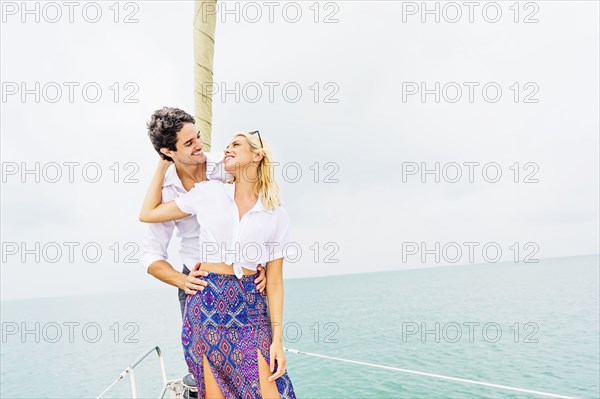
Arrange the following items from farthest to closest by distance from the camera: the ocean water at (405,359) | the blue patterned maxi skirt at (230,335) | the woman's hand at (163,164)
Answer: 1. the ocean water at (405,359)
2. the woman's hand at (163,164)
3. the blue patterned maxi skirt at (230,335)

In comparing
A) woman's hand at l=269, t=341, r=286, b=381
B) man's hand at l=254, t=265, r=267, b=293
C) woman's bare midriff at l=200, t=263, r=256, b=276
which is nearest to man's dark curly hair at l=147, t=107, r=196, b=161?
woman's bare midriff at l=200, t=263, r=256, b=276

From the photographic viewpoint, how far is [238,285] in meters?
1.85

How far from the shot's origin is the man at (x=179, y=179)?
6.48 feet

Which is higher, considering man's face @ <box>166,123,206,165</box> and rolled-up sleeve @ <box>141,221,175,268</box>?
man's face @ <box>166,123,206,165</box>

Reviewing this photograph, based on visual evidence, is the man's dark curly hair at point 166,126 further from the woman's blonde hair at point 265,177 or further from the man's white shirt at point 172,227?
the woman's blonde hair at point 265,177

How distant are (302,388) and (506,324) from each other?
121 feet

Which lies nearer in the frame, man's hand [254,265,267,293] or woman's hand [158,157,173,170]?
man's hand [254,265,267,293]

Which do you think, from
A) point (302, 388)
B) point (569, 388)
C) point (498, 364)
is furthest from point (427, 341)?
point (302, 388)

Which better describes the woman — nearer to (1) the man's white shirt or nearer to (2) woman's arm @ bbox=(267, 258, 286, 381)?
(2) woman's arm @ bbox=(267, 258, 286, 381)

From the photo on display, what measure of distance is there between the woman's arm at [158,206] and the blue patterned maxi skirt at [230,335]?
1.16ft

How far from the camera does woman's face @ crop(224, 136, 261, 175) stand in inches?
73.4

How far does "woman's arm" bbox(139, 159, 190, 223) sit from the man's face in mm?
99

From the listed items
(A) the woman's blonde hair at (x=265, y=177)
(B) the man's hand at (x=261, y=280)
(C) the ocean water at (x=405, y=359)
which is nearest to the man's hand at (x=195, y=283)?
(B) the man's hand at (x=261, y=280)

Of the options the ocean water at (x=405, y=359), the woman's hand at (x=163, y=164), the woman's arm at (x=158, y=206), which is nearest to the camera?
the woman's arm at (x=158, y=206)
